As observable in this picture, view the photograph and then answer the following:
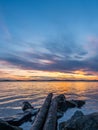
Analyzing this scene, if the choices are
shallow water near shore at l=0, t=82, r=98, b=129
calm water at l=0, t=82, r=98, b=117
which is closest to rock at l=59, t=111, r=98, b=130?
shallow water near shore at l=0, t=82, r=98, b=129

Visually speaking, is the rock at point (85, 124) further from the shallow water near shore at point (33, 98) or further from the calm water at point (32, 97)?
the calm water at point (32, 97)

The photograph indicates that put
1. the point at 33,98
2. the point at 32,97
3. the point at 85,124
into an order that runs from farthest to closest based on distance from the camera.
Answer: the point at 32,97
the point at 33,98
the point at 85,124

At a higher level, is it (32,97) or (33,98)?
(32,97)

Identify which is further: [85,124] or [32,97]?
[32,97]

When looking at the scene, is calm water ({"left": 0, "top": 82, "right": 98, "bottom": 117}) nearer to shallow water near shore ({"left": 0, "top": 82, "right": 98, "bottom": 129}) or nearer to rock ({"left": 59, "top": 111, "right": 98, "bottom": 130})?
shallow water near shore ({"left": 0, "top": 82, "right": 98, "bottom": 129})

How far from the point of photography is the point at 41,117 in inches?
445

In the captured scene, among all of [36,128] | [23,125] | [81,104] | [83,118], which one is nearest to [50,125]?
[36,128]

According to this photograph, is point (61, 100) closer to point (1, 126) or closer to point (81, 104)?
point (81, 104)

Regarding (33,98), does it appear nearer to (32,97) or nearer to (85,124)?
(32,97)

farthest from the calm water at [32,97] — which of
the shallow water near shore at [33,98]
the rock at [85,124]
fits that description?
the rock at [85,124]

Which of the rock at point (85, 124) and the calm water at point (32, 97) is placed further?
the calm water at point (32, 97)

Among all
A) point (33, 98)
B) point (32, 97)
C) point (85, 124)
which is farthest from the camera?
Answer: point (32, 97)

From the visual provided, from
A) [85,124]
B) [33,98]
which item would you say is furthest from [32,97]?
[85,124]

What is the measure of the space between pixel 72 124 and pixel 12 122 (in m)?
5.09
